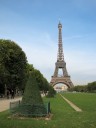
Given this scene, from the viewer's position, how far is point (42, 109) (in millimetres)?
21188

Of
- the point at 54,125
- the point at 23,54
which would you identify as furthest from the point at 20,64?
the point at 54,125

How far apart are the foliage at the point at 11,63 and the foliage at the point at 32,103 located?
135 feet

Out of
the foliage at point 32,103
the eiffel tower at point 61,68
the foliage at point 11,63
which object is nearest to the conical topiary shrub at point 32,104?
the foliage at point 32,103

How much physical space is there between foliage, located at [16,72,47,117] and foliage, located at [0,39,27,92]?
4108cm

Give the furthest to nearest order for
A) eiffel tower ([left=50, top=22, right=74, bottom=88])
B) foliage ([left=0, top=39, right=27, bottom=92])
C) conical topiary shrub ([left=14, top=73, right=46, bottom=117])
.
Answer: eiffel tower ([left=50, top=22, right=74, bottom=88]) < foliage ([left=0, top=39, right=27, bottom=92]) < conical topiary shrub ([left=14, top=73, right=46, bottom=117])

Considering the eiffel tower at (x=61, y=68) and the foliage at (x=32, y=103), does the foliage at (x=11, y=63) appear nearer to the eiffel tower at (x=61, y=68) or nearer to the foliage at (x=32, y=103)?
the foliage at (x=32, y=103)

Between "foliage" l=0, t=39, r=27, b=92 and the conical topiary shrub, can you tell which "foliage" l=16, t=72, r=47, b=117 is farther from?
"foliage" l=0, t=39, r=27, b=92

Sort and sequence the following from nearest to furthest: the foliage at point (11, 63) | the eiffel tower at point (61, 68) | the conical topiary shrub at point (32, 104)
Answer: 1. the conical topiary shrub at point (32, 104)
2. the foliage at point (11, 63)
3. the eiffel tower at point (61, 68)

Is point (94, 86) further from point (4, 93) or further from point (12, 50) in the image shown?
point (12, 50)

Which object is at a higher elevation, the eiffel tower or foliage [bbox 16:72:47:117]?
the eiffel tower

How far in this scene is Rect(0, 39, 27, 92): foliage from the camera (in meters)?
65.5

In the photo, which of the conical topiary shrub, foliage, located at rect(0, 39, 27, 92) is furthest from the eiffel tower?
the conical topiary shrub

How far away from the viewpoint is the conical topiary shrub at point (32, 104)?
2100 centimetres

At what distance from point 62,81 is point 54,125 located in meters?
157
